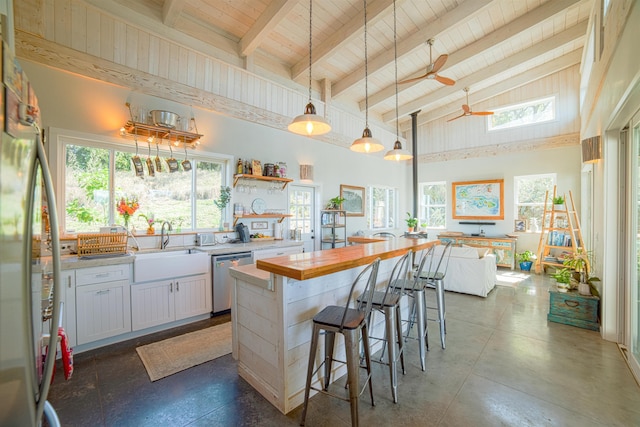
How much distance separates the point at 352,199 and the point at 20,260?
20.3ft

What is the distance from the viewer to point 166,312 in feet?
10.6

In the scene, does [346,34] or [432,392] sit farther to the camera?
[346,34]

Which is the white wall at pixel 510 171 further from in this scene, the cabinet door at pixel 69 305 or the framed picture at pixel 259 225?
the cabinet door at pixel 69 305

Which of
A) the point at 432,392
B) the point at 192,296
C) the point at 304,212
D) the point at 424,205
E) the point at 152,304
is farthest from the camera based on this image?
the point at 424,205

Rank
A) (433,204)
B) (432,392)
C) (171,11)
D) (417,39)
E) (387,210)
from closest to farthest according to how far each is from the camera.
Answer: (432,392) < (171,11) < (417,39) < (387,210) < (433,204)

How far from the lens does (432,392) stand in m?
2.15

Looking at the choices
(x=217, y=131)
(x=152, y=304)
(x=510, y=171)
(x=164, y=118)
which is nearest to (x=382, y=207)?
(x=510, y=171)

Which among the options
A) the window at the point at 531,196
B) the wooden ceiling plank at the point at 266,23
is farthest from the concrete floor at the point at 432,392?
the window at the point at 531,196

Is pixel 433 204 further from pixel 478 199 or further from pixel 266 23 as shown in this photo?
pixel 266 23

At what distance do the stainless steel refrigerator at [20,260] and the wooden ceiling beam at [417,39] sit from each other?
5245 mm

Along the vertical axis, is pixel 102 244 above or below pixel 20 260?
below

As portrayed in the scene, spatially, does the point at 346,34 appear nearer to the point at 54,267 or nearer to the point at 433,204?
the point at 54,267

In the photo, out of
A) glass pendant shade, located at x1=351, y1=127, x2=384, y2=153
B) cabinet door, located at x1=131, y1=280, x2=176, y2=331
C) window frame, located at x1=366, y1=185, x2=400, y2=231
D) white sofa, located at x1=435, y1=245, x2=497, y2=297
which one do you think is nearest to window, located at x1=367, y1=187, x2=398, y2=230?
window frame, located at x1=366, y1=185, x2=400, y2=231

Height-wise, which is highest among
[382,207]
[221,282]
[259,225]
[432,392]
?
[382,207]
